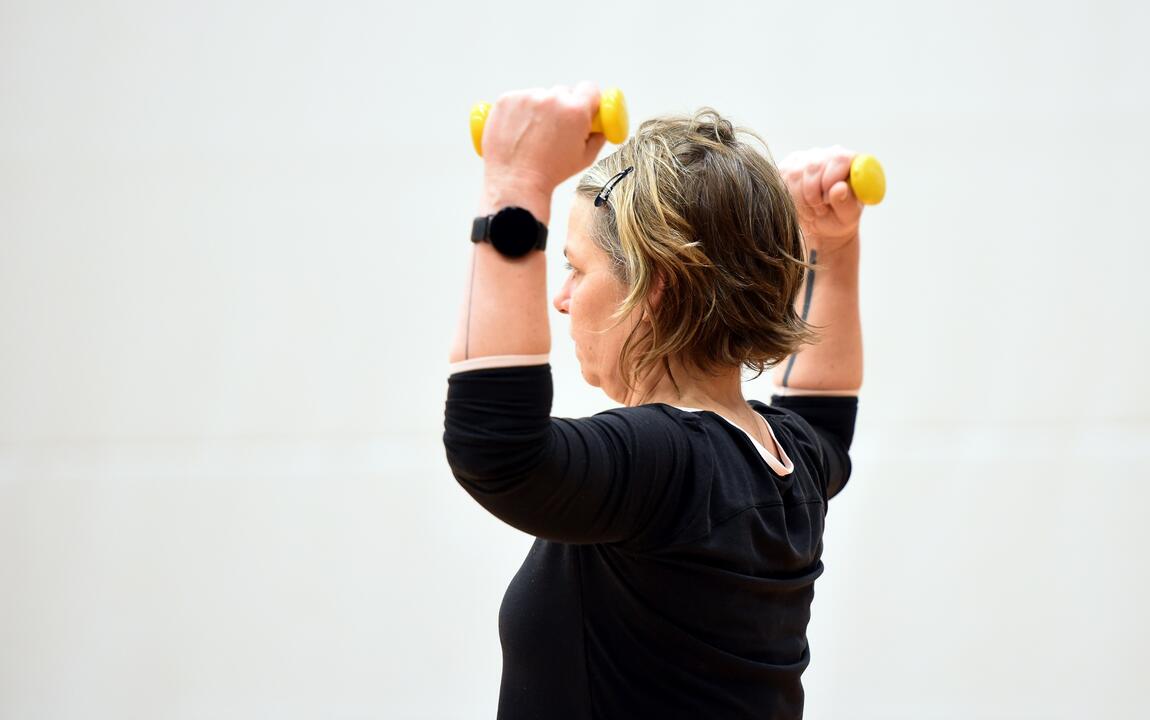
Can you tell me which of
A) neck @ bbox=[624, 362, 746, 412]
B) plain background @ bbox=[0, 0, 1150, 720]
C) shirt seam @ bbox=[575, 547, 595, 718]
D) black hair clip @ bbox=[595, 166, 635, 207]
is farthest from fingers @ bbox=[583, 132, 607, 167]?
plain background @ bbox=[0, 0, 1150, 720]

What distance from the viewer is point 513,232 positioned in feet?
2.32

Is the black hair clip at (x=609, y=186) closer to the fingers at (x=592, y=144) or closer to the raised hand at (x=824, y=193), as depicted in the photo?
the fingers at (x=592, y=144)

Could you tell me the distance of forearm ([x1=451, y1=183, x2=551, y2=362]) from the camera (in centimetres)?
70

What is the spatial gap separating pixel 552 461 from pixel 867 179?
550mm

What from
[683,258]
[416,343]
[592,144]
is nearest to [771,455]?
[683,258]

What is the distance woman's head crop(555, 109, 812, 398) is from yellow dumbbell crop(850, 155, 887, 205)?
0.19 m

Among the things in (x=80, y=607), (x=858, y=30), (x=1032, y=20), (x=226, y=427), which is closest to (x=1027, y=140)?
(x=1032, y=20)

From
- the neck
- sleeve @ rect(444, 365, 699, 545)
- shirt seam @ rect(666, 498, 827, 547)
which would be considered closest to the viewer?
sleeve @ rect(444, 365, 699, 545)

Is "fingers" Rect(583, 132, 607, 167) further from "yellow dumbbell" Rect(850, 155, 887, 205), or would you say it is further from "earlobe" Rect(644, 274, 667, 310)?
"yellow dumbbell" Rect(850, 155, 887, 205)

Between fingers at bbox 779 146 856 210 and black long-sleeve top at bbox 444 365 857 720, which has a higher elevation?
fingers at bbox 779 146 856 210

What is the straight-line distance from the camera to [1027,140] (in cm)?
215

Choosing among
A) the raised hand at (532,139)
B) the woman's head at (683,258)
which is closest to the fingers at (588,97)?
the raised hand at (532,139)

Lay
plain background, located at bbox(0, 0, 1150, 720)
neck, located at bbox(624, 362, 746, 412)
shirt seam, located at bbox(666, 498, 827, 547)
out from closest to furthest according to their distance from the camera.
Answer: shirt seam, located at bbox(666, 498, 827, 547), neck, located at bbox(624, 362, 746, 412), plain background, located at bbox(0, 0, 1150, 720)

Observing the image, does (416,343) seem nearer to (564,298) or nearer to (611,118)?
(564,298)
